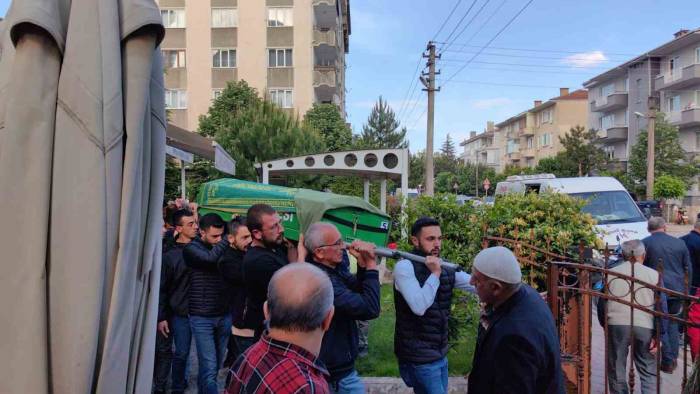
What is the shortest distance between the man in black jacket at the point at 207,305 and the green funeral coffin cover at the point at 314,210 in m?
1.72

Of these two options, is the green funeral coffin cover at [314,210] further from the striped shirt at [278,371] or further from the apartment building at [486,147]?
the apartment building at [486,147]

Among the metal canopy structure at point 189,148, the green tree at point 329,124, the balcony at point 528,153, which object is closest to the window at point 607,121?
the balcony at point 528,153

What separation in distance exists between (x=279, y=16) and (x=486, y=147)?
83532 mm

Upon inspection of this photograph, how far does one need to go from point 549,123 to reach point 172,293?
74.9 meters

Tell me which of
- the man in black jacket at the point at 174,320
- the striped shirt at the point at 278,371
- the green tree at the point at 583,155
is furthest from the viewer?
the green tree at the point at 583,155

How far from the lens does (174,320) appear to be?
5.35 m

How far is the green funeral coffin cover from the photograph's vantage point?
22.0 feet

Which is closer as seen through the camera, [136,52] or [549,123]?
[136,52]

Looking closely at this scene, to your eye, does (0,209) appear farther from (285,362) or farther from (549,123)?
(549,123)

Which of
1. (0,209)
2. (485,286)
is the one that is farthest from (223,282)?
(0,209)

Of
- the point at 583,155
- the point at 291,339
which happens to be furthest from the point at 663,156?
the point at 291,339

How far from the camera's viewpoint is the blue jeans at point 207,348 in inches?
196

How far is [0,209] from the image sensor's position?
1.69 metres

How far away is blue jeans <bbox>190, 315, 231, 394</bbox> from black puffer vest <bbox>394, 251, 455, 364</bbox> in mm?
1920
